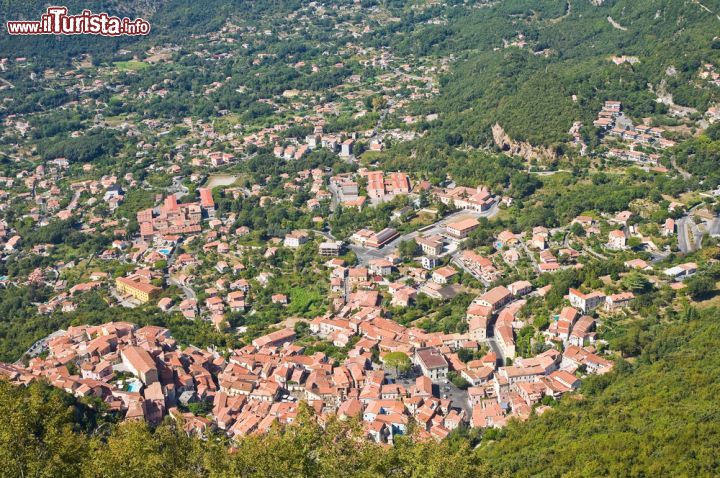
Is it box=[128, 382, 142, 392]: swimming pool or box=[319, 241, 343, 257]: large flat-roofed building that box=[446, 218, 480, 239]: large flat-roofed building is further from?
box=[128, 382, 142, 392]: swimming pool

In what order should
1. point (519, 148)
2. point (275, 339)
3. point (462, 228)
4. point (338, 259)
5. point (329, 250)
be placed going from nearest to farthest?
point (275, 339) < point (338, 259) < point (329, 250) < point (462, 228) < point (519, 148)

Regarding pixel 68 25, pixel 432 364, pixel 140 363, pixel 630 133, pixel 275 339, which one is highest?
pixel 630 133

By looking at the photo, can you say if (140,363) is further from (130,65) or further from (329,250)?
(130,65)

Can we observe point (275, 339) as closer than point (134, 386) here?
No

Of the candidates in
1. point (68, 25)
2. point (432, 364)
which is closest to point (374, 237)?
point (432, 364)

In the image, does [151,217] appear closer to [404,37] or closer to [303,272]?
[303,272]

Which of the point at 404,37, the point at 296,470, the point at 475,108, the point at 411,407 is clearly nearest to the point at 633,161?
the point at 475,108

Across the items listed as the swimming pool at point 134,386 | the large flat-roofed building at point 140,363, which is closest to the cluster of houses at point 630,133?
the large flat-roofed building at point 140,363
